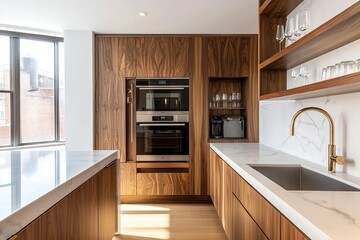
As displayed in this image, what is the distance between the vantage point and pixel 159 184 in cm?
354

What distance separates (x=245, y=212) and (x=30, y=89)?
134 inches

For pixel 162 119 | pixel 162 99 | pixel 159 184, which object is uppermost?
pixel 162 99

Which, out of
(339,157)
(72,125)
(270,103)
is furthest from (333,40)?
(72,125)

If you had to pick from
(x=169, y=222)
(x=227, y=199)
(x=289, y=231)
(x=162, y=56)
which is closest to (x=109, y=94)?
(x=162, y=56)

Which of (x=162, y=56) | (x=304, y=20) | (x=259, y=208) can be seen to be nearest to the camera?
A: (x=259, y=208)

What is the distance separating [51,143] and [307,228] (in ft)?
12.4

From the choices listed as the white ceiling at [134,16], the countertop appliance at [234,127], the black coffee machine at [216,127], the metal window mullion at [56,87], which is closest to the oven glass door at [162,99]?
the black coffee machine at [216,127]

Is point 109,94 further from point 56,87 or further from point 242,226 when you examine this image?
point 242,226

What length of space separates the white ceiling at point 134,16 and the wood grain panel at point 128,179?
73.1 inches

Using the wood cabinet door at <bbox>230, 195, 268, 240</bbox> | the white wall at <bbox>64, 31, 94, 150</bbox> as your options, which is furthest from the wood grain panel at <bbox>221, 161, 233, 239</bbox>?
the white wall at <bbox>64, 31, 94, 150</bbox>

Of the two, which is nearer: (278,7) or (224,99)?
(278,7)

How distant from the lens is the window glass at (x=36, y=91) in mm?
3602

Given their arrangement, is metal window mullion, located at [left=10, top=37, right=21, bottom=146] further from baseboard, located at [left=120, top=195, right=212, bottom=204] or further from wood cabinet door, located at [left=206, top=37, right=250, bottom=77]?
wood cabinet door, located at [left=206, top=37, right=250, bottom=77]

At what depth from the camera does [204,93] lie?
3.57m
